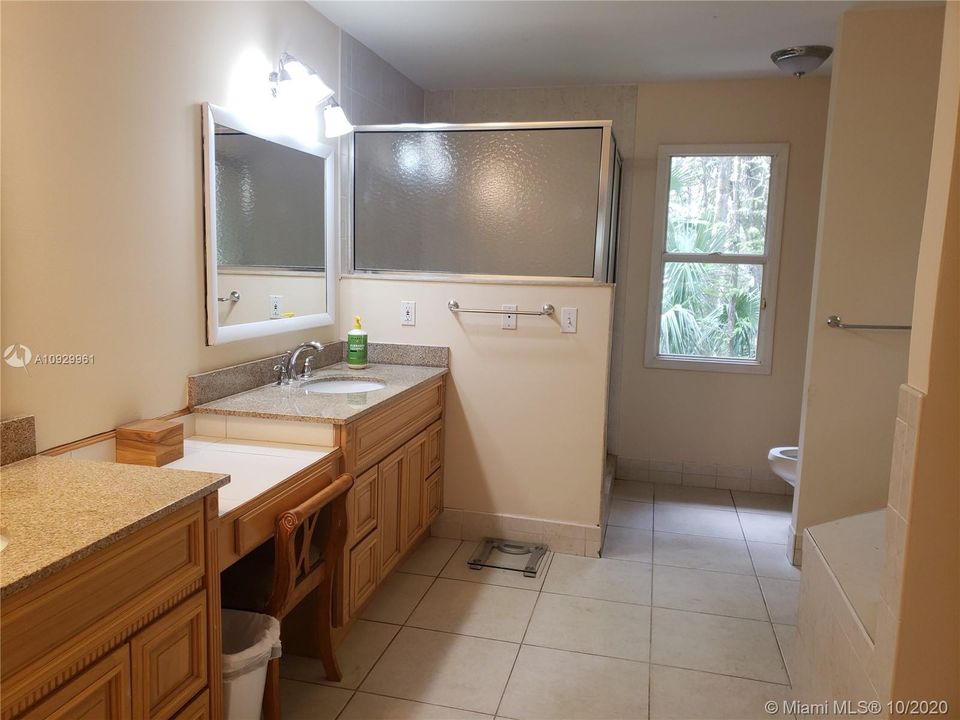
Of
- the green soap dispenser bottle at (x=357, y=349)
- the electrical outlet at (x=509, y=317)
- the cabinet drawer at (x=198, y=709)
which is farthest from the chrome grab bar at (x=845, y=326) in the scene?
the cabinet drawer at (x=198, y=709)

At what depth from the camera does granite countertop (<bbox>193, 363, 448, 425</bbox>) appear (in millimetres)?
2205

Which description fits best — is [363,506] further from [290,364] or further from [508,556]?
[508,556]

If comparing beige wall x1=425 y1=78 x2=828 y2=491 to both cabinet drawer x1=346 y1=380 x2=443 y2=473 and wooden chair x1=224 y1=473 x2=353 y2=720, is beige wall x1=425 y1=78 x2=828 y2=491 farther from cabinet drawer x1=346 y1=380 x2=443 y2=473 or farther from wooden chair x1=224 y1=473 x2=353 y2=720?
wooden chair x1=224 y1=473 x2=353 y2=720

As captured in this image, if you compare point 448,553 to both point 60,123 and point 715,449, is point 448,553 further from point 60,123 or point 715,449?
point 60,123

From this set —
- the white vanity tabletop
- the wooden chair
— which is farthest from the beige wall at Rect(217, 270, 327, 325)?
the wooden chair

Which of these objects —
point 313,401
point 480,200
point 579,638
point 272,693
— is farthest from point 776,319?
point 272,693

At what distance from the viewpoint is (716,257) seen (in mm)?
4043

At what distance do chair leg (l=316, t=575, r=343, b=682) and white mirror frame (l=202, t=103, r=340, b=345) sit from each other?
880 millimetres

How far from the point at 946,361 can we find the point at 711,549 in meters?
2.27

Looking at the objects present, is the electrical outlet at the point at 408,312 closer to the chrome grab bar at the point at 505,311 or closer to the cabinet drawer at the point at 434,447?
the chrome grab bar at the point at 505,311

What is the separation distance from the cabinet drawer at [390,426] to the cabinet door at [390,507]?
0.18ft

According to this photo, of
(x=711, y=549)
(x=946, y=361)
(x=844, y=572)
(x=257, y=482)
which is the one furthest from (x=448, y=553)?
(x=946, y=361)

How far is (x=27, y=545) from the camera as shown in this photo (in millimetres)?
1151

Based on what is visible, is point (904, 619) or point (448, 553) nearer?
point (904, 619)
